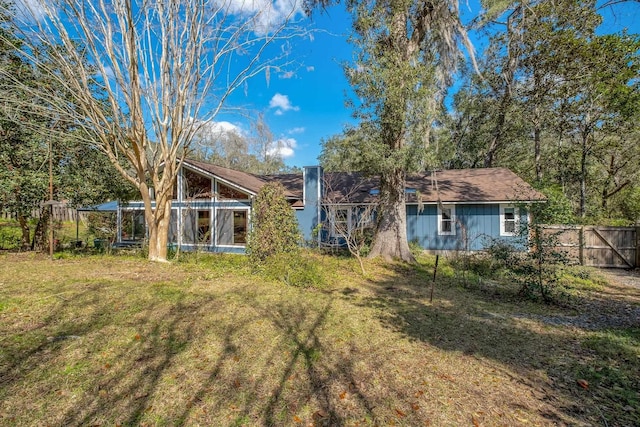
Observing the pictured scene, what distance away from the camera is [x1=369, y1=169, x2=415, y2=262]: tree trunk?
11547 mm

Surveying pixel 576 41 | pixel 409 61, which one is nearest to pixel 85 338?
pixel 409 61

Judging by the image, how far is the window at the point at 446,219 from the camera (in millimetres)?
13883

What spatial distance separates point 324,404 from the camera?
2.93 m

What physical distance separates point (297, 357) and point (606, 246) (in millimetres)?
13017

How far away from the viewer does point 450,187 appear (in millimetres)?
15008

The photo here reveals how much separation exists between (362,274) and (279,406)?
21.8 ft

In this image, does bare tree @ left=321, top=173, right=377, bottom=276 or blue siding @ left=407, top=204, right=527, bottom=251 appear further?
blue siding @ left=407, top=204, right=527, bottom=251

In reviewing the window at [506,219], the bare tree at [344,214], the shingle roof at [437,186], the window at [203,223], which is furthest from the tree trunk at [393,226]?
the window at [203,223]

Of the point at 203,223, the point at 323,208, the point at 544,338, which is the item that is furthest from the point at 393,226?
the point at 203,223

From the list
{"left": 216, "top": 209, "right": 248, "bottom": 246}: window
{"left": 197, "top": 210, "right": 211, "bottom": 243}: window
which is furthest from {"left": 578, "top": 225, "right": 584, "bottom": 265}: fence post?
{"left": 197, "top": 210, "right": 211, "bottom": 243}: window

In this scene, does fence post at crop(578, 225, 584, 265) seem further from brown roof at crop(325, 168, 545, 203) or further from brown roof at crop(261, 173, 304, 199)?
brown roof at crop(261, 173, 304, 199)

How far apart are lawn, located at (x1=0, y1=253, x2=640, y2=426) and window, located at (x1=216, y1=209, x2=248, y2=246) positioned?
754cm

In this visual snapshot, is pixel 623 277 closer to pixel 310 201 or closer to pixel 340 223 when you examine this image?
pixel 340 223

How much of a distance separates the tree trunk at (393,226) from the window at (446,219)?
3.24 meters
